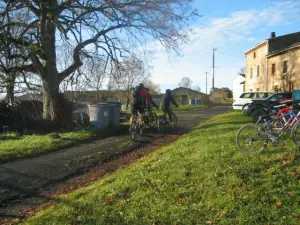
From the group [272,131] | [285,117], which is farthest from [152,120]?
[285,117]

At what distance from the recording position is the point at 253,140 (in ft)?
21.7

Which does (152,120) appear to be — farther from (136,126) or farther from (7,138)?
(7,138)

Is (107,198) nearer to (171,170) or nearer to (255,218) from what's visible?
(171,170)

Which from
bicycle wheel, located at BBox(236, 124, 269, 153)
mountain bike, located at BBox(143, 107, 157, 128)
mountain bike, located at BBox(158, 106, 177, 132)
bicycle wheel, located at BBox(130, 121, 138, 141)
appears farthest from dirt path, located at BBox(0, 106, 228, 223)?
bicycle wheel, located at BBox(236, 124, 269, 153)

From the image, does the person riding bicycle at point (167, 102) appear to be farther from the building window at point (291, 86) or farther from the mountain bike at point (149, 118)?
the building window at point (291, 86)

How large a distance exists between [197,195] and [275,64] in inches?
1275

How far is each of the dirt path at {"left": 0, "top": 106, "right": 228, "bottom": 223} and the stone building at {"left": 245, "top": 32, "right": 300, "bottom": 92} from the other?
23.7 metres

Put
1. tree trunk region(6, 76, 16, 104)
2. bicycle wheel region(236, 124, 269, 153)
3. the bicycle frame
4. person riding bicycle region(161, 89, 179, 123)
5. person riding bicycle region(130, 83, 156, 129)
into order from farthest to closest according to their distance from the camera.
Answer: tree trunk region(6, 76, 16, 104)
person riding bicycle region(161, 89, 179, 123)
person riding bicycle region(130, 83, 156, 129)
bicycle wheel region(236, 124, 269, 153)
the bicycle frame

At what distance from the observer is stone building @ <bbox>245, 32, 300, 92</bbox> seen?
97.5ft

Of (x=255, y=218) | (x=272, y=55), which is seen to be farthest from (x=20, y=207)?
(x=272, y=55)

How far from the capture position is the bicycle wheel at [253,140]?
6512 mm

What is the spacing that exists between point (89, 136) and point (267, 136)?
7.19 metres

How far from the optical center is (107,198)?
488cm

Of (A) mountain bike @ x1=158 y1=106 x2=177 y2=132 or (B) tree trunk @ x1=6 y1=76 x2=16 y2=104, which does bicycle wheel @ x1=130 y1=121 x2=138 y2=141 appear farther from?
(B) tree trunk @ x1=6 y1=76 x2=16 y2=104
